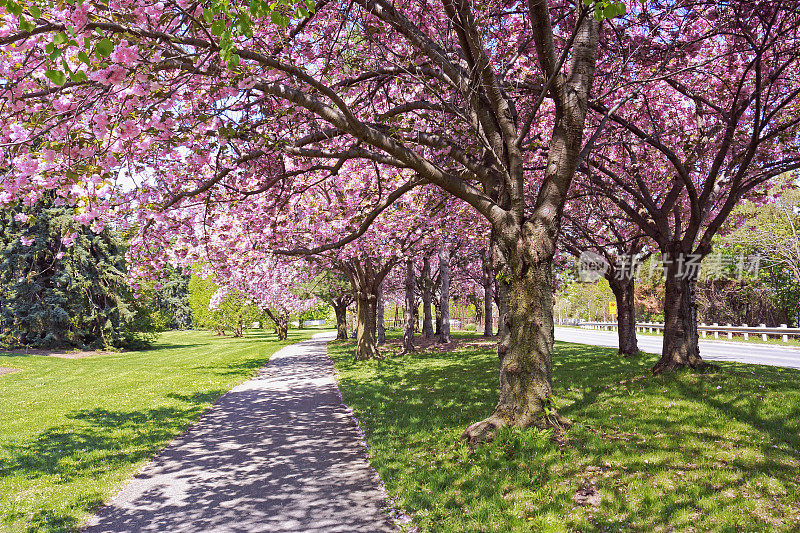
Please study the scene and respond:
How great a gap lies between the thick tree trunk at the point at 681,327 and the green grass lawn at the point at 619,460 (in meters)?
0.46

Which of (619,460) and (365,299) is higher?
(365,299)

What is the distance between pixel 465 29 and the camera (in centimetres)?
577

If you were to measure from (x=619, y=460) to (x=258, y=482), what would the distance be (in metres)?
4.17

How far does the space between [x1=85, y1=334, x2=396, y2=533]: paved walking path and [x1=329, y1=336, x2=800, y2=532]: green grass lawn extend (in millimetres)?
469

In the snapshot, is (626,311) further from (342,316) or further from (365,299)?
(342,316)

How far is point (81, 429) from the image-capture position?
8547 mm

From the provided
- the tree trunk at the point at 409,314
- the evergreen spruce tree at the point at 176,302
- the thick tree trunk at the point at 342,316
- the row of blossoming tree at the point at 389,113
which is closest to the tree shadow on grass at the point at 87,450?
the row of blossoming tree at the point at 389,113

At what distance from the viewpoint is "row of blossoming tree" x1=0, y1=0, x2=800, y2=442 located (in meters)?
4.89

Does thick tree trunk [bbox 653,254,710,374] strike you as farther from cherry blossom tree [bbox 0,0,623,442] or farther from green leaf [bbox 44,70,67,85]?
green leaf [bbox 44,70,67,85]

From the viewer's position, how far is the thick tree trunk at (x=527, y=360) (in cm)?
582

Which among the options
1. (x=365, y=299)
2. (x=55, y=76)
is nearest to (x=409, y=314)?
(x=365, y=299)

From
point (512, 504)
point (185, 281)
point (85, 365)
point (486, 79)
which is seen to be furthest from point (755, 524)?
point (185, 281)

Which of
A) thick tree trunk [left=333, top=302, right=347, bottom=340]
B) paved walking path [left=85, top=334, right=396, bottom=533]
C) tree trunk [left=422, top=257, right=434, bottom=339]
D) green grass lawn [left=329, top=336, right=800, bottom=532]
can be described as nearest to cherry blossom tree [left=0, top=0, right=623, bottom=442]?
green grass lawn [left=329, top=336, right=800, bottom=532]

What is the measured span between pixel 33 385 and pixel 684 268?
19.1 meters
